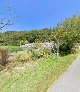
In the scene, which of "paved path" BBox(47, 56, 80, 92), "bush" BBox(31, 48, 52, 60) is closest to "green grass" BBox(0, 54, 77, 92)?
"paved path" BBox(47, 56, 80, 92)

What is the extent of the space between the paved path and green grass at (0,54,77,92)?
29cm

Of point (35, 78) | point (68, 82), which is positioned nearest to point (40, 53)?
Answer: point (35, 78)

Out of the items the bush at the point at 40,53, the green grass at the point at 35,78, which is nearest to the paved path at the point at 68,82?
the green grass at the point at 35,78

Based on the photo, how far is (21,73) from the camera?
50.4ft

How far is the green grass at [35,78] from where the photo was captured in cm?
1198

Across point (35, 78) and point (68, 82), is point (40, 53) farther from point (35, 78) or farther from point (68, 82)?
point (68, 82)

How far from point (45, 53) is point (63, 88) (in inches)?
377

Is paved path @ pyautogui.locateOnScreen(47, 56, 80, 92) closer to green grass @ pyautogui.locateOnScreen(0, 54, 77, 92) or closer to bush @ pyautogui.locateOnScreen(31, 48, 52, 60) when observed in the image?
green grass @ pyautogui.locateOnScreen(0, 54, 77, 92)

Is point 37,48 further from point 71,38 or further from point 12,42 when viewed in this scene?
point 12,42

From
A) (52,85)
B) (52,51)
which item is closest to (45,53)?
(52,51)

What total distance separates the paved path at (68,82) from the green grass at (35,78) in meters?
0.29

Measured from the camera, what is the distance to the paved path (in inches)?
435

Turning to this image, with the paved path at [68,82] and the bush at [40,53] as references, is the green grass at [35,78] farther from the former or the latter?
A: the bush at [40,53]

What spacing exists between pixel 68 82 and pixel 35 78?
1.94 metres
